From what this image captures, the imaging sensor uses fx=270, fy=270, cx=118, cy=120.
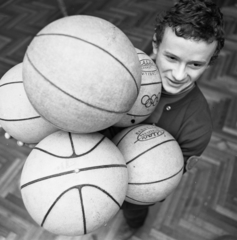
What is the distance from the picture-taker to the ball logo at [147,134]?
0.87 meters

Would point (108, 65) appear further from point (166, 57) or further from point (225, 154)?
point (225, 154)

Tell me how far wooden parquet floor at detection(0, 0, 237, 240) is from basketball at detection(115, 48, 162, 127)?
3.58ft

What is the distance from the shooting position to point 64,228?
0.73 meters

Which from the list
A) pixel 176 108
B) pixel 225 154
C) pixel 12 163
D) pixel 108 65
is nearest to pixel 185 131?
pixel 176 108

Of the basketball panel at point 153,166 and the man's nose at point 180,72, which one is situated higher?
the man's nose at point 180,72

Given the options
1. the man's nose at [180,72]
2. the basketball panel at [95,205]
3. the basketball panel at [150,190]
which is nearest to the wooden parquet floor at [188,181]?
the basketball panel at [150,190]

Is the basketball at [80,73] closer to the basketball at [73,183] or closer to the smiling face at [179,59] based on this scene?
the basketball at [73,183]

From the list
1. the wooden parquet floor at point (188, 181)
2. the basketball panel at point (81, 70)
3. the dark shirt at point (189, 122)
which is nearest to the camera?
the basketball panel at point (81, 70)

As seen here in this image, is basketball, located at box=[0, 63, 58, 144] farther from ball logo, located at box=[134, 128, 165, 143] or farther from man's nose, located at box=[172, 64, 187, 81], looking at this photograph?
man's nose, located at box=[172, 64, 187, 81]

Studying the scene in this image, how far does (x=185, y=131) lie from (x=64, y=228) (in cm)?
58

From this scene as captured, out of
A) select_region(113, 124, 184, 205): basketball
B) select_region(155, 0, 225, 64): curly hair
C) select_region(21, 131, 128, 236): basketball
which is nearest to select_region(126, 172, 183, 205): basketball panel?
select_region(113, 124, 184, 205): basketball

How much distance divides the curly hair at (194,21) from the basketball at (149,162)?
332 mm

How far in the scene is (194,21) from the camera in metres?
0.89

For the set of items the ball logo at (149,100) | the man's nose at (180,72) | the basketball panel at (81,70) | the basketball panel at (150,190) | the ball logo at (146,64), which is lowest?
the basketball panel at (150,190)
